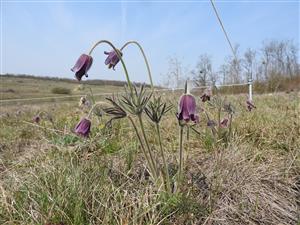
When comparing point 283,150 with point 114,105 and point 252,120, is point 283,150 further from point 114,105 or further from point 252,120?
point 114,105

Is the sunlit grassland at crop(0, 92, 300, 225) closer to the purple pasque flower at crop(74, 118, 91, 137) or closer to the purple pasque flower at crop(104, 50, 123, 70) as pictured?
the purple pasque flower at crop(74, 118, 91, 137)

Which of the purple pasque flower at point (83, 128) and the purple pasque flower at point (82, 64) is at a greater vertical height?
the purple pasque flower at point (82, 64)

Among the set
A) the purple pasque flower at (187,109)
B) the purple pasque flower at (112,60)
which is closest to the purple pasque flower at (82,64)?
the purple pasque flower at (112,60)

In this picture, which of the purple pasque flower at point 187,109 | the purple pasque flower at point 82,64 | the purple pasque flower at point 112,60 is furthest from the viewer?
the purple pasque flower at point 112,60

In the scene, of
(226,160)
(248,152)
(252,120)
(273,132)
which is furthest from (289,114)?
(226,160)

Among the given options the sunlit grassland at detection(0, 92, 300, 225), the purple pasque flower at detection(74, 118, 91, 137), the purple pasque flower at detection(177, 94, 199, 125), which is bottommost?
the sunlit grassland at detection(0, 92, 300, 225)

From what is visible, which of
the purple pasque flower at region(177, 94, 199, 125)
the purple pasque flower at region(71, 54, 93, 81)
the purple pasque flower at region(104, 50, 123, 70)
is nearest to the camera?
the purple pasque flower at region(177, 94, 199, 125)

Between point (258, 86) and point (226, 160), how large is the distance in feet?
27.7

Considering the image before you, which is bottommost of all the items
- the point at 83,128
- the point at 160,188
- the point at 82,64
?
the point at 160,188

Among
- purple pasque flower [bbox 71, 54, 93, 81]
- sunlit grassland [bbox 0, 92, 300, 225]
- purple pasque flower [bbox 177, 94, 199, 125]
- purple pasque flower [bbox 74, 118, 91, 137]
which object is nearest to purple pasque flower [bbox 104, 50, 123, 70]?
purple pasque flower [bbox 71, 54, 93, 81]

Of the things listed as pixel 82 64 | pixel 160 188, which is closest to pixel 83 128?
pixel 82 64

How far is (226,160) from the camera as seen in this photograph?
2.00 meters

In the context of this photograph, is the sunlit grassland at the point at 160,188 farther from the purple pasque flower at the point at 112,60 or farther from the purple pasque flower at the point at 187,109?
the purple pasque flower at the point at 112,60

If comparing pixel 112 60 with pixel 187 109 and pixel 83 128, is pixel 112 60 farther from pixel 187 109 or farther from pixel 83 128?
pixel 187 109
